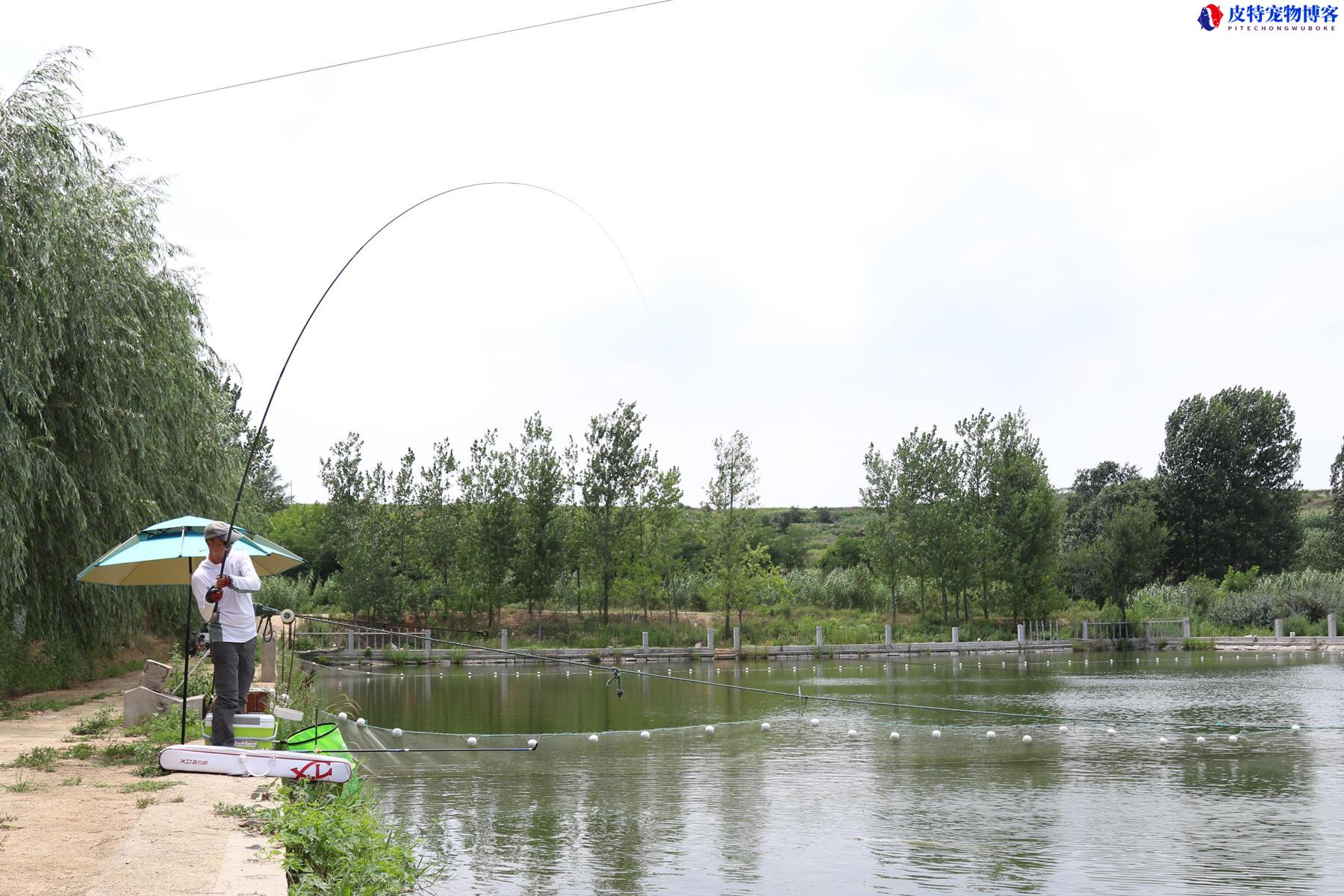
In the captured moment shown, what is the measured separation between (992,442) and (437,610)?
25.7 m

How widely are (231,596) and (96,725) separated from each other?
4.51m

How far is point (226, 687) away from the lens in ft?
30.6

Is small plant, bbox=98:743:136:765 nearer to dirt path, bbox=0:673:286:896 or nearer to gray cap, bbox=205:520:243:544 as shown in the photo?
dirt path, bbox=0:673:286:896

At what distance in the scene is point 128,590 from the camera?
60.8ft

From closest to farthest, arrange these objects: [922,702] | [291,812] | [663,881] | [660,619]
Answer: [291,812] < [663,881] < [922,702] < [660,619]

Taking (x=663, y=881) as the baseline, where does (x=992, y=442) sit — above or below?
Result: above

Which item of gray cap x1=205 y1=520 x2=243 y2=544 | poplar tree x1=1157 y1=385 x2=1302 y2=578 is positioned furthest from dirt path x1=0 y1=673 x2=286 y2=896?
poplar tree x1=1157 y1=385 x2=1302 y2=578

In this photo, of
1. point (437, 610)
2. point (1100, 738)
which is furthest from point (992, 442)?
point (1100, 738)

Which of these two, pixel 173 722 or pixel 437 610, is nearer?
pixel 173 722

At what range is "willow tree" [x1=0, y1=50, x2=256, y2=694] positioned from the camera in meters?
14.7

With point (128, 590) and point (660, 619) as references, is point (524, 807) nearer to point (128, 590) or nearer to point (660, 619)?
point (128, 590)

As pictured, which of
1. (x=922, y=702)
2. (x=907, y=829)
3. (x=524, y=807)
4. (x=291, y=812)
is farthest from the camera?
(x=922, y=702)

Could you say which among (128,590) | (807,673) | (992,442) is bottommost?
(807,673)

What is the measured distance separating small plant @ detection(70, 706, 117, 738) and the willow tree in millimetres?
2630
